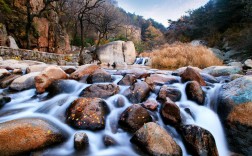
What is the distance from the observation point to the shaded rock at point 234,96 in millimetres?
2732

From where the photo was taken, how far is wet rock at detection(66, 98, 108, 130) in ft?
8.14

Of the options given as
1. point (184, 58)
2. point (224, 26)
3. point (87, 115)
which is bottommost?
point (87, 115)

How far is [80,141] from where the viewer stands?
216 cm

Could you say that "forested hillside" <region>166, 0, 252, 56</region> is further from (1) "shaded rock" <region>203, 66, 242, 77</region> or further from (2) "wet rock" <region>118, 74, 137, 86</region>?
(2) "wet rock" <region>118, 74, 137, 86</region>

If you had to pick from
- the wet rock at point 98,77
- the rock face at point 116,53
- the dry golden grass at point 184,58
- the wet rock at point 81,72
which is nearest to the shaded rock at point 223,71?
the dry golden grass at point 184,58

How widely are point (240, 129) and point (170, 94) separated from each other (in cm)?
123

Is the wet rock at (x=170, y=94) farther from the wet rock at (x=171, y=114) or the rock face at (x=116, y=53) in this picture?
the rock face at (x=116, y=53)

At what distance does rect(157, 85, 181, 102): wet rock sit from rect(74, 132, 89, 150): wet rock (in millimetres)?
1552

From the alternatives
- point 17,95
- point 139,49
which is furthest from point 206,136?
point 139,49

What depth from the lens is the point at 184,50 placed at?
9.63 m

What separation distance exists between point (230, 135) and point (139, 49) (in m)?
23.2

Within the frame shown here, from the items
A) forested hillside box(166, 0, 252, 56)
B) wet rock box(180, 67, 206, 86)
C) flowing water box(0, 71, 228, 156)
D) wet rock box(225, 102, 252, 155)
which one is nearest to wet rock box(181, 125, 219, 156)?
flowing water box(0, 71, 228, 156)

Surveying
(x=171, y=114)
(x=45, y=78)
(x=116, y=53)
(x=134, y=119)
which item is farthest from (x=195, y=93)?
(x=116, y=53)

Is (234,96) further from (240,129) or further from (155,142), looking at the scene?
(155,142)
